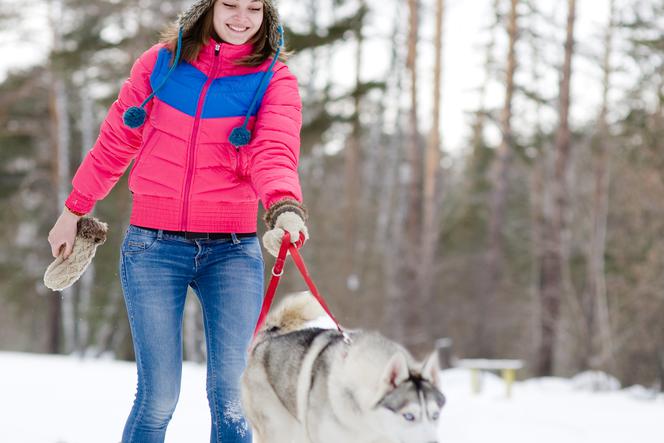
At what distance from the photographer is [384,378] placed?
8.61 feet

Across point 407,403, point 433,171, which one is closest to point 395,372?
point 407,403

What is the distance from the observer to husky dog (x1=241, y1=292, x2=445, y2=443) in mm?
2613

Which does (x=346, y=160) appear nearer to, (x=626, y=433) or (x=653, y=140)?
(x=653, y=140)

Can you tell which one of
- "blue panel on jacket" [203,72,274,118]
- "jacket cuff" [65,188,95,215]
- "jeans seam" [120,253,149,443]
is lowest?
"jeans seam" [120,253,149,443]

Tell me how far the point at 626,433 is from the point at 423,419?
17.4ft

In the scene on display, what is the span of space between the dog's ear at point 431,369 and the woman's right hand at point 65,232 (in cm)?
149

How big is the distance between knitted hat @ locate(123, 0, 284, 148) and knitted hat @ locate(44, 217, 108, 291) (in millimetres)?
529

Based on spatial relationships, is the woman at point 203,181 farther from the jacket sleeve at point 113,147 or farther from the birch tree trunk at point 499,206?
the birch tree trunk at point 499,206

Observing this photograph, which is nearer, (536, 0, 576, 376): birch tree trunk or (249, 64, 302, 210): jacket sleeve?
(249, 64, 302, 210): jacket sleeve

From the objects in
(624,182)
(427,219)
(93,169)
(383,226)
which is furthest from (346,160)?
(93,169)

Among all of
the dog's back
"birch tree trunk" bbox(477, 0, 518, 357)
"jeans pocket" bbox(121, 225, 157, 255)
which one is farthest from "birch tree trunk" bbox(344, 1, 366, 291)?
"jeans pocket" bbox(121, 225, 157, 255)

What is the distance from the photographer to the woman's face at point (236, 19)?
302 cm

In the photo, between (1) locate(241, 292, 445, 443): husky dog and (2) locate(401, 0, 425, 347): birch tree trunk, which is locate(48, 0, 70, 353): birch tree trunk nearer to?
(2) locate(401, 0, 425, 347): birch tree trunk

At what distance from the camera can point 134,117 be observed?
293 cm
